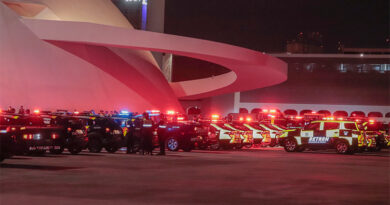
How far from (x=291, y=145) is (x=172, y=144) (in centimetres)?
574

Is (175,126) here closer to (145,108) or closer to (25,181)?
(25,181)

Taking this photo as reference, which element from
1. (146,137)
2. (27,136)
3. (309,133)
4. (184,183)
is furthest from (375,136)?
(184,183)

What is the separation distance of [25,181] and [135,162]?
6141 mm

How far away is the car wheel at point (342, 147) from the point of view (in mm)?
26756

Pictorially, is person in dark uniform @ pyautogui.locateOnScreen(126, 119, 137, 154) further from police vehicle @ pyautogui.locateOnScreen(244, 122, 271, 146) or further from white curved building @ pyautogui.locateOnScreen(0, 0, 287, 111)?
white curved building @ pyautogui.locateOnScreen(0, 0, 287, 111)

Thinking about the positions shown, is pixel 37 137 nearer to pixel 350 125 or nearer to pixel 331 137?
pixel 331 137

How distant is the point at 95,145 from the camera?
23062 millimetres

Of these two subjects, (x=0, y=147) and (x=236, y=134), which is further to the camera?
(x=236, y=134)

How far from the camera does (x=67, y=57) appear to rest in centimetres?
3891

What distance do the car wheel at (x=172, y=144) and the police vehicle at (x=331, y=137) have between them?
5682 millimetres

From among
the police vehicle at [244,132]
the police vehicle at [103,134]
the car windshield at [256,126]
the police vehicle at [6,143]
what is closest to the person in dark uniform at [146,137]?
the police vehicle at [103,134]

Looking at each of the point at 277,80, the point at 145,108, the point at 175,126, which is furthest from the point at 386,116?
the point at 175,126

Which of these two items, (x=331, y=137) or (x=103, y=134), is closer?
(x=103, y=134)

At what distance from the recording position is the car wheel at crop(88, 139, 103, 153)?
75.5 feet
